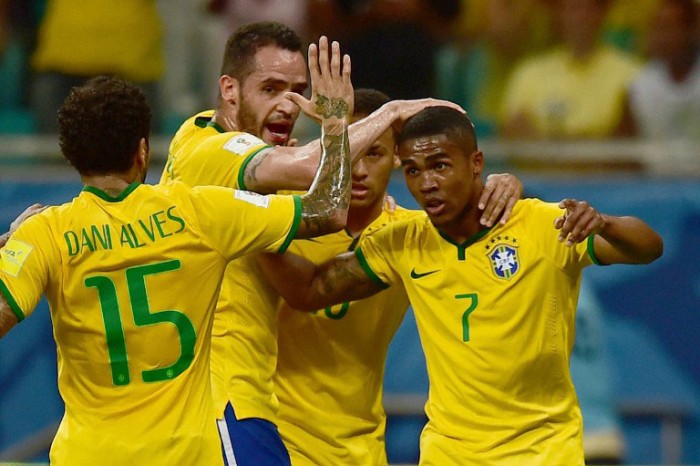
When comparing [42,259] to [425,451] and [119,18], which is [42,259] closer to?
[425,451]

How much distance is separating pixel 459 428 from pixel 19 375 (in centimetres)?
494

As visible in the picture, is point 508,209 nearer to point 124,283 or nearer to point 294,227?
point 294,227

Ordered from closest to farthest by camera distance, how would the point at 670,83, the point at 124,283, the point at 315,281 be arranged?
the point at 124,283 < the point at 315,281 < the point at 670,83

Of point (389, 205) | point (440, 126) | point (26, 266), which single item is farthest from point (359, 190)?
point (26, 266)

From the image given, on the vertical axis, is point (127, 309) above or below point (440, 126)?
below

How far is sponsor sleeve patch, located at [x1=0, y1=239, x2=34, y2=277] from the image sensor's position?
149 inches

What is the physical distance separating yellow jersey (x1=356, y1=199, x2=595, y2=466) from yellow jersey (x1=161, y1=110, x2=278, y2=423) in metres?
0.58

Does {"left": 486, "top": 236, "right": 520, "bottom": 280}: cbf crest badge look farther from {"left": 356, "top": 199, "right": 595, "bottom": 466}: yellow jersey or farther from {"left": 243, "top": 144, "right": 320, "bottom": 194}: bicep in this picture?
{"left": 243, "top": 144, "right": 320, "bottom": 194}: bicep

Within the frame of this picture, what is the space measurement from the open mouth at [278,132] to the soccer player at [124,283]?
0.95m

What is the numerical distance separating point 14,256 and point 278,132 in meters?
1.44

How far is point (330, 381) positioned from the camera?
5.05m

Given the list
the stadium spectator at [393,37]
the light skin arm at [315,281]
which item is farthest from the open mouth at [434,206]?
the stadium spectator at [393,37]

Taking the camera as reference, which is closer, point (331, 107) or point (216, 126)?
point (331, 107)

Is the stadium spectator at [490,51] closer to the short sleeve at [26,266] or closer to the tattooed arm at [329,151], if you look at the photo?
the tattooed arm at [329,151]
